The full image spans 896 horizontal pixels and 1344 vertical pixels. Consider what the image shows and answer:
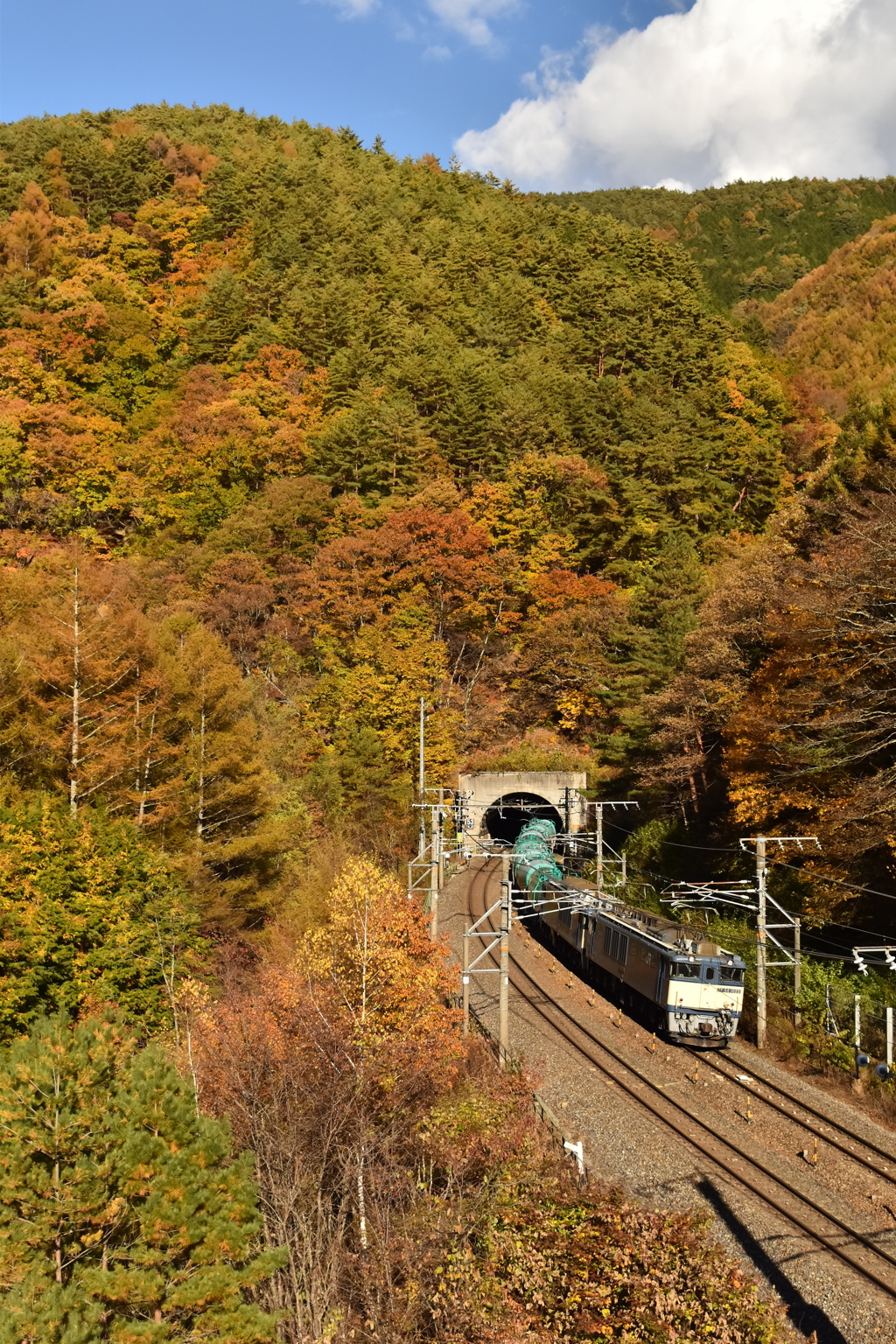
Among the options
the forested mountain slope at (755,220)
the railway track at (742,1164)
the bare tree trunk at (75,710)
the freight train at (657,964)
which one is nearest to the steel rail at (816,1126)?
the railway track at (742,1164)

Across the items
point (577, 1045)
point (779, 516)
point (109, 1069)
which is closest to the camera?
point (109, 1069)

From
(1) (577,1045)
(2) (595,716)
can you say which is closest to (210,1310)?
(1) (577,1045)

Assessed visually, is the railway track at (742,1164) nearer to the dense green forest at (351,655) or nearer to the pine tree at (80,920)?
the dense green forest at (351,655)

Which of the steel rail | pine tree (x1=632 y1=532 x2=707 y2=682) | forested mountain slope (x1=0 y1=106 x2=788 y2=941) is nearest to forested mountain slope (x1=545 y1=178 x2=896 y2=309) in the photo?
forested mountain slope (x1=0 y1=106 x2=788 y2=941)

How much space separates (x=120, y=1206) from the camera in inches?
343

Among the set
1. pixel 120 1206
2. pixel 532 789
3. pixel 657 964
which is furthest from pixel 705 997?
pixel 532 789

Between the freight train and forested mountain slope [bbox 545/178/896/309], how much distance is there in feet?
288

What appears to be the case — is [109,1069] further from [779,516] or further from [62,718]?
[779,516]

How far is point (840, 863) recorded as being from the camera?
70.0 feet

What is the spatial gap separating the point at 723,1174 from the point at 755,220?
392 feet

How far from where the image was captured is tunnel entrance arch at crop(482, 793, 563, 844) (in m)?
44.3

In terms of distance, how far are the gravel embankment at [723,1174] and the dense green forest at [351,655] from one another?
1.87 m

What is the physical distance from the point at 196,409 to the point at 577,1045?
41.9 meters

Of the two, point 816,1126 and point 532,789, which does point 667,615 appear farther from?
point 816,1126
